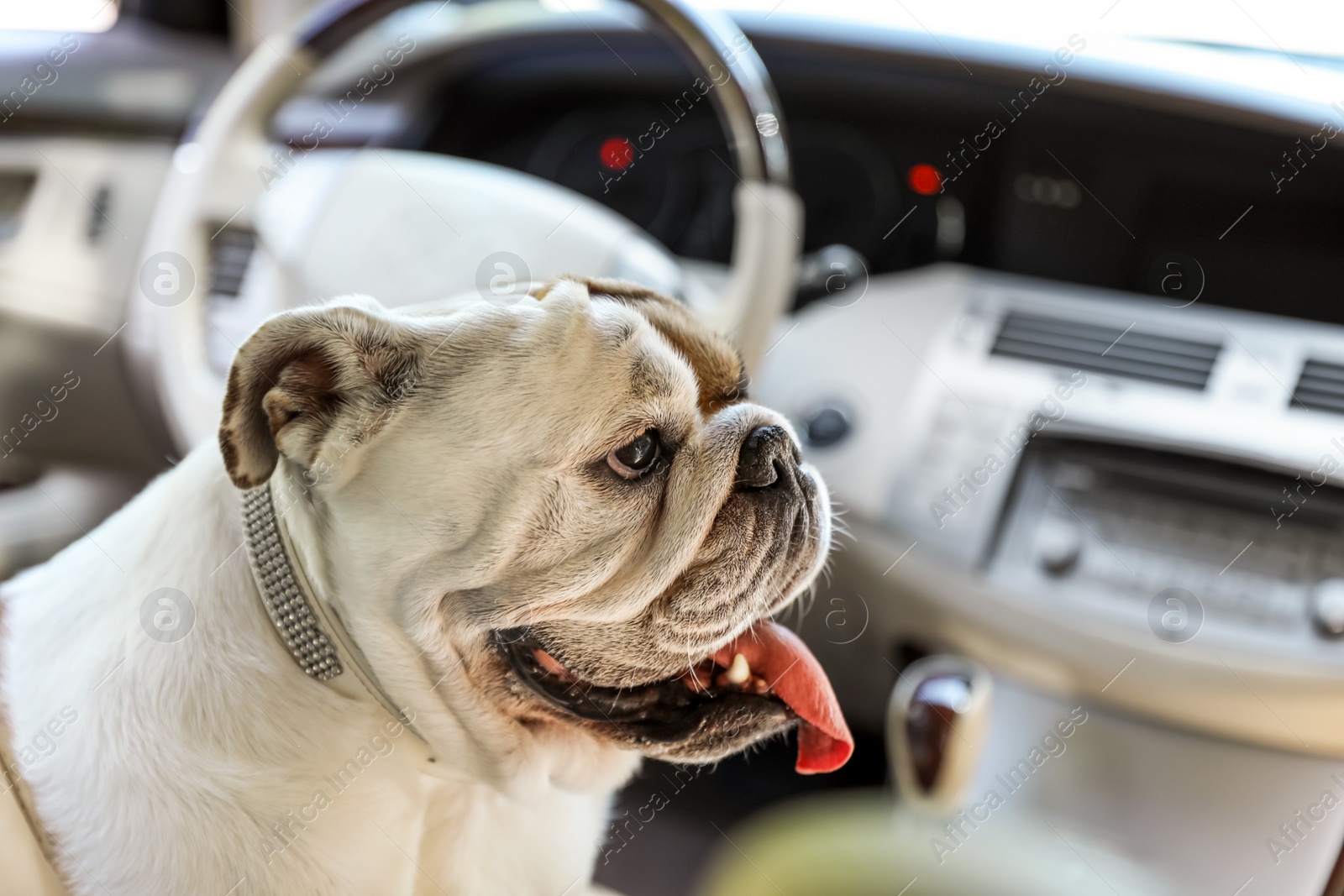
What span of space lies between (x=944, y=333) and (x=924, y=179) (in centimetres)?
28

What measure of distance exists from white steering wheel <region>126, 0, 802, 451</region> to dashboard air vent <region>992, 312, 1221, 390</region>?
0.40 meters

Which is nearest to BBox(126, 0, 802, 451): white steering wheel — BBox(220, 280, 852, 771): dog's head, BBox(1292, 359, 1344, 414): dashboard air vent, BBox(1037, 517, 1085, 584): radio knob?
BBox(220, 280, 852, 771): dog's head

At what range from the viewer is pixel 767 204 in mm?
1063

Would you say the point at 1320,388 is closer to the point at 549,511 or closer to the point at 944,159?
the point at 944,159

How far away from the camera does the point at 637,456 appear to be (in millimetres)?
741

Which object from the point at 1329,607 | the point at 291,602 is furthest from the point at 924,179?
the point at 291,602

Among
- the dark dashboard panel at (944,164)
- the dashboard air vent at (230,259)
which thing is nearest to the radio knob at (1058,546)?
the dark dashboard panel at (944,164)

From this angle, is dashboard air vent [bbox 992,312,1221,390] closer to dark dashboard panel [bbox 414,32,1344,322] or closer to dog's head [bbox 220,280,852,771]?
dark dashboard panel [bbox 414,32,1344,322]

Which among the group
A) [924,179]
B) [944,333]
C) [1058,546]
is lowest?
[1058,546]

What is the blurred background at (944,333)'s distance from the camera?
1096 mm

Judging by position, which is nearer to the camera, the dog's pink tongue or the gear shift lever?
the dog's pink tongue

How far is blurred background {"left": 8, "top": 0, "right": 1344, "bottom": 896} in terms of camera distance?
110 centimetres

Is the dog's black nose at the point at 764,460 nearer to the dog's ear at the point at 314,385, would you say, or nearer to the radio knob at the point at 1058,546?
the dog's ear at the point at 314,385

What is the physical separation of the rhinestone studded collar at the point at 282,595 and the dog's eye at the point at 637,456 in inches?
8.7
